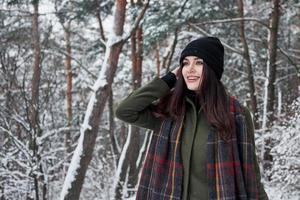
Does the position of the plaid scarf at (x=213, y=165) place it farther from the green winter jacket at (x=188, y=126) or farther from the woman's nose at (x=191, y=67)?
the woman's nose at (x=191, y=67)

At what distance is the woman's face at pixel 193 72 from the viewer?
7.66 ft

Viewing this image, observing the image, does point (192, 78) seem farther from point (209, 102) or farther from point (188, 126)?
point (188, 126)

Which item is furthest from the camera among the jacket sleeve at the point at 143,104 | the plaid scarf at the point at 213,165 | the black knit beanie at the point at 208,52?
the jacket sleeve at the point at 143,104

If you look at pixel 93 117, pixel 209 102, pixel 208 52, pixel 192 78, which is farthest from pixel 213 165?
pixel 93 117

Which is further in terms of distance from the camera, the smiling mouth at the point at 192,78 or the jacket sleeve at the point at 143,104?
the jacket sleeve at the point at 143,104

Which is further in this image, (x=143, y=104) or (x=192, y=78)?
(x=143, y=104)

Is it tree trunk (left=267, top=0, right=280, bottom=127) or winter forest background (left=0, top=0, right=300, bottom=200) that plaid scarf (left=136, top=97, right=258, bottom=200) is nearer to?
winter forest background (left=0, top=0, right=300, bottom=200)

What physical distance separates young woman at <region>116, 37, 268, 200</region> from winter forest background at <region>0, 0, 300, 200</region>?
11.2 feet

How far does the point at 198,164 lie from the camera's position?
2240 mm

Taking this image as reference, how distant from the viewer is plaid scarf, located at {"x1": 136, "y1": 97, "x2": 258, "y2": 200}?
2174mm

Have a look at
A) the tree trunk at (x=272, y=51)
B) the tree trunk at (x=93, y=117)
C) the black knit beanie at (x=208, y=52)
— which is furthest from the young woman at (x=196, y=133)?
the tree trunk at (x=272, y=51)

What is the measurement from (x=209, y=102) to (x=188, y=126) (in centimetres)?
17

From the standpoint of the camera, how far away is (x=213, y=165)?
2188 millimetres

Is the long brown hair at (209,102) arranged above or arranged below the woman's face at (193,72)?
below
